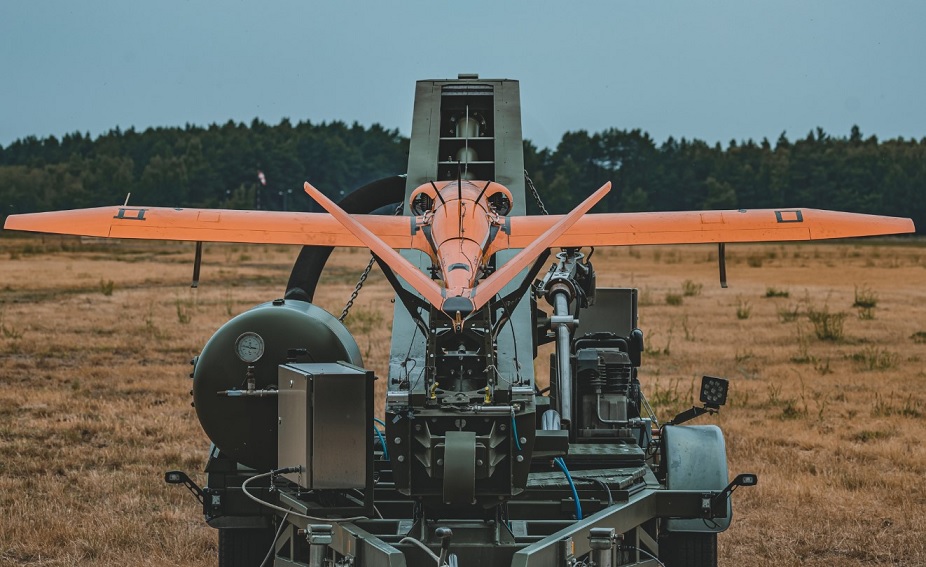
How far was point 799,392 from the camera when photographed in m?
17.4

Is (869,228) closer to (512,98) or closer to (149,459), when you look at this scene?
(512,98)

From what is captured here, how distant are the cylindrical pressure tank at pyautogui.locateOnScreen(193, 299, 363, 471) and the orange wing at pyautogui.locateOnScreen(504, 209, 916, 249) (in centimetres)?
166

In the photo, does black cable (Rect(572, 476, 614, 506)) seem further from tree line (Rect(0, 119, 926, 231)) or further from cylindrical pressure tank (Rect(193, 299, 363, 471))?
tree line (Rect(0, 119, 926, 231))

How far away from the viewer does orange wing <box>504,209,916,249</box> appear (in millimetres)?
8859

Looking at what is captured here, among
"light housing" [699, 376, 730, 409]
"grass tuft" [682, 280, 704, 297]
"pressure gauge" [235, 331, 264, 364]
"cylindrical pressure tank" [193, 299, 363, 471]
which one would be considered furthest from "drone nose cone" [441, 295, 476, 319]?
"grass tuft" [682, 280, 704, 297]

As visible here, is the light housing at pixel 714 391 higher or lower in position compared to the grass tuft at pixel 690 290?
lower

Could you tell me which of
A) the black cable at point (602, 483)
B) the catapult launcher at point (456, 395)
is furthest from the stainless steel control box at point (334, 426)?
the black cable at point (602, 483)

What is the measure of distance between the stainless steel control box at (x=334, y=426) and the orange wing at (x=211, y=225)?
2062 mm

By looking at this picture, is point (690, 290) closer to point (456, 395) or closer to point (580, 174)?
point (456, 395)

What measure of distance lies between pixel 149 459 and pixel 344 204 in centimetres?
437

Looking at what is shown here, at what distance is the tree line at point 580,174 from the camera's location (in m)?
83.7

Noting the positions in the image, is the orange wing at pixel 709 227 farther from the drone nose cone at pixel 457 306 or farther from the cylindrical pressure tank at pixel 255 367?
the drone nose cone at pixel 457 306

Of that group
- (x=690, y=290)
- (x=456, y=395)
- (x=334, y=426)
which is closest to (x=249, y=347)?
(x=334, y=426)

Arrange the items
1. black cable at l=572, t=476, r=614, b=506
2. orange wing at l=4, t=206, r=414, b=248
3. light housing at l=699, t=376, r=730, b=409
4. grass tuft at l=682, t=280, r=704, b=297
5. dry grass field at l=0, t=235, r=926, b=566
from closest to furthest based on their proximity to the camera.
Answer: black cable at l=572, t=476, r=614, b=506 < light housing at l=699, t=376, r=730, b=409 < orange wing at l=4, t=206, r=414, b=248 < dry grass field at l=0, t=235, r=926, b=566 < grass tuft at l=682, t=280, r=704, b=297
